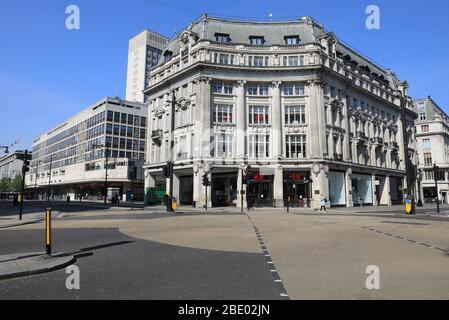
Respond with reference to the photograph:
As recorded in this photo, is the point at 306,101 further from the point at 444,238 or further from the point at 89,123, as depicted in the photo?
the point at 89,123

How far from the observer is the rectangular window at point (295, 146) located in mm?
41844

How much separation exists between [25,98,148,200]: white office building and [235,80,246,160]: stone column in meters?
31.7

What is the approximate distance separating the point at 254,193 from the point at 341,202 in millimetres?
12664

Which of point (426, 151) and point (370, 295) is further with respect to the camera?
point (426, 151)

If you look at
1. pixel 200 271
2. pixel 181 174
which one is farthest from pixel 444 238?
pixel 181 174

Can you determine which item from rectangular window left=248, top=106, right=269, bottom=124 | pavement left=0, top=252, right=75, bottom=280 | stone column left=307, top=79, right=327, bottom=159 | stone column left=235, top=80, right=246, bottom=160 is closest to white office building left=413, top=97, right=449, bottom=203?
stone column left=307, top=79, right=327, bottom=159

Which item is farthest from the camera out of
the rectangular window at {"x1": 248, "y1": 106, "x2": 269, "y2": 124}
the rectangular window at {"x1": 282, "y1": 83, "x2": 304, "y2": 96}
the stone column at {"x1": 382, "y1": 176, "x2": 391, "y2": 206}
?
the stone column at {"x1": 382, "y1": 176, "x2": 391, "y2": 206}

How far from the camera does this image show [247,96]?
42781 millimetres

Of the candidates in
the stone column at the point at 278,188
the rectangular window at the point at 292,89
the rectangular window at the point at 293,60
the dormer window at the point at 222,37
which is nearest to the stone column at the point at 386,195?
the stone column at the point at 278,188

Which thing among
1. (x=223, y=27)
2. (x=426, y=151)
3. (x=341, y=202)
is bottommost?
(x=341, y=202)

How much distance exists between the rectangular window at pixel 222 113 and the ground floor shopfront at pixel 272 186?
20.9ft

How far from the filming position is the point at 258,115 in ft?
140

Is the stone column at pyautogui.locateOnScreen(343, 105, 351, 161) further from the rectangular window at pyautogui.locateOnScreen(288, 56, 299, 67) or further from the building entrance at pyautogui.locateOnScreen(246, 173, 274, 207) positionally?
the building entrance at pyautogui.locateOnScreen(246, 173, 274, 207)

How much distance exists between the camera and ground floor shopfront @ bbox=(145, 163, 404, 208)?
1574 inches
